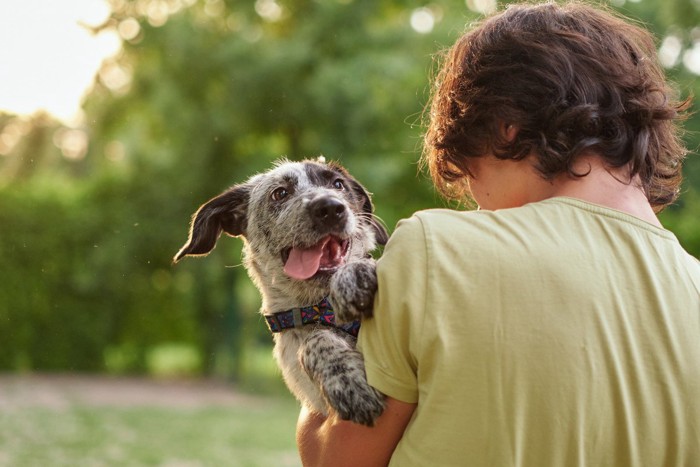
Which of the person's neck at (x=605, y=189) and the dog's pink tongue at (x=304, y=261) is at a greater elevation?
the person's neck at (x=605, y=189)

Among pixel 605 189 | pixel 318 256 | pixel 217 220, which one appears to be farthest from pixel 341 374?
pixel 217 220

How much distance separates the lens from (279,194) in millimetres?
3361

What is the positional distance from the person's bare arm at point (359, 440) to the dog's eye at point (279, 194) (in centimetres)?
146

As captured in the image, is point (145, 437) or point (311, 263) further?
point (145, 437)

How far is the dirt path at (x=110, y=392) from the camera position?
42.5ft

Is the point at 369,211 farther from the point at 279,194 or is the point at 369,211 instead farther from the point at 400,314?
the point at 400,314

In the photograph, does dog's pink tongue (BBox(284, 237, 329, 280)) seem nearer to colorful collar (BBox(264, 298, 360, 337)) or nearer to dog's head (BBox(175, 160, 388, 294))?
dog's head (BBox(175, 160, 388, 294))

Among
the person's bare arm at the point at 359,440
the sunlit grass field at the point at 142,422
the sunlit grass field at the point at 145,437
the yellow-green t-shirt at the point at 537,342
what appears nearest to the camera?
the yellow-green t-shirt at the point at 537,342

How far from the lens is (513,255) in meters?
1.59

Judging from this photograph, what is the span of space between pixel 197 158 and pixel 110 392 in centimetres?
419

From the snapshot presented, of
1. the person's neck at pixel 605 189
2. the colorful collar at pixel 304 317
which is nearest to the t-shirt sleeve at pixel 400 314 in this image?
the person's neck at pixel 605 189

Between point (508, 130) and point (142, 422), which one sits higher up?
point (508, 130)

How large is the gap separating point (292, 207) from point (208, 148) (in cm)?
1182

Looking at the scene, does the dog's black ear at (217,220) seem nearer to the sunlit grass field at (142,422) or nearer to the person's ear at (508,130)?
the person's ear at (508,130)
